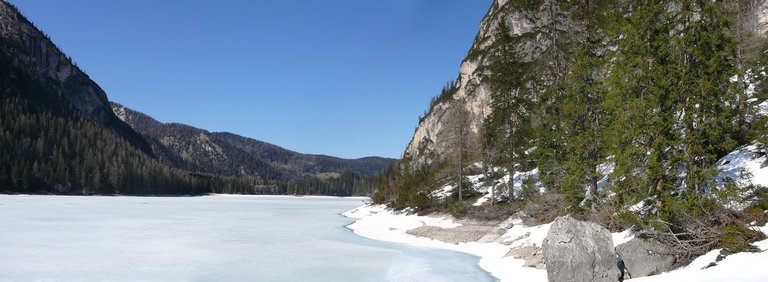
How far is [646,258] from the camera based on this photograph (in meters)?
13.8

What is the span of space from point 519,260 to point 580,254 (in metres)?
5.56

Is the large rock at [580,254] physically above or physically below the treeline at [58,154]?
below

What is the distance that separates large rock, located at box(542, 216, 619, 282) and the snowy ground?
3.43 ft

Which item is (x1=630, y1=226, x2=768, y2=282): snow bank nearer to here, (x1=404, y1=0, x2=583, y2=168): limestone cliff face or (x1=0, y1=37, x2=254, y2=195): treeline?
(x1=404, y1=0, x2=583, y2=168): limestone cliff face

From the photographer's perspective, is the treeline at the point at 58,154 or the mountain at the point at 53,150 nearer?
the treeline at the point at 58,154

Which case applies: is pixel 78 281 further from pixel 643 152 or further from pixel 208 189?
pixel 208 189

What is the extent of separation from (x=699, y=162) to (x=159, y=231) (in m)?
32.3

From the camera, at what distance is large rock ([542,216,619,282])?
13.5 meters

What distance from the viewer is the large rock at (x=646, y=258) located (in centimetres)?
1339

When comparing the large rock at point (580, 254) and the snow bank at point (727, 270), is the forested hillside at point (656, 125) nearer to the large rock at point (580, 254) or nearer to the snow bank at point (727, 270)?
the snow bank at point (727, 270)

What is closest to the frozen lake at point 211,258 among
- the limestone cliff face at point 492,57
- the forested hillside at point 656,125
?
the forested hillside at point 656,125

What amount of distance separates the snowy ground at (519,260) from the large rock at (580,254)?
1045mm

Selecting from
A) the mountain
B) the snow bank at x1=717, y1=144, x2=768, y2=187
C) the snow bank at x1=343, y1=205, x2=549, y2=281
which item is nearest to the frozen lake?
the snow bank at x1=343, y1=205, x2=549, y2=281

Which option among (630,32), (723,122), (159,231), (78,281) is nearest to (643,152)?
(723,122)
